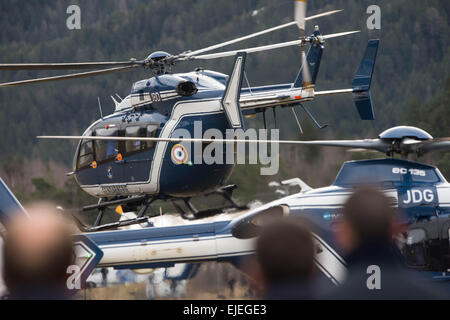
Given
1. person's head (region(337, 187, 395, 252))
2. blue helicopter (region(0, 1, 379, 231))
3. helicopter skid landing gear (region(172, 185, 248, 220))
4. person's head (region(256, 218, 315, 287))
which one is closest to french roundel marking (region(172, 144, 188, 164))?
blue helicopter (region(0, 1, 379, 231))

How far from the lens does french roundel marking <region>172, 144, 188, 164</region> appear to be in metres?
12.4

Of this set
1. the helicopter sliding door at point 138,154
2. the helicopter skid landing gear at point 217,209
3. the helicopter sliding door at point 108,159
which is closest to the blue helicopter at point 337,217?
the helicopter skid landing gear at point 217,209

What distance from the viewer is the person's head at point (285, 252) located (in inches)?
331

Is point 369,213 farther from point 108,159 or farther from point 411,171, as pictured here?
point 108,159

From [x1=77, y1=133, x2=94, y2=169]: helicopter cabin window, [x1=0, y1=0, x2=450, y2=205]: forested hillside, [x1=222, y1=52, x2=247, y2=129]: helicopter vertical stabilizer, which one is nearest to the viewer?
[x1=222, y1=52, x2=247, y2=129]: helicopter vertical stabilizer

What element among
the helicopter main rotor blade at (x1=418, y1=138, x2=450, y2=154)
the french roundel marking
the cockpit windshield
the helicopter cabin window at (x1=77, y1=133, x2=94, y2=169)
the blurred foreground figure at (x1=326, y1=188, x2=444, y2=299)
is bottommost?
the blurred foreground figure at (x1=326, y1=188, x2=444, y2=299)

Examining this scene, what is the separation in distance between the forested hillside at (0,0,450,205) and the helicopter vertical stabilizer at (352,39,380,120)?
4.92 m

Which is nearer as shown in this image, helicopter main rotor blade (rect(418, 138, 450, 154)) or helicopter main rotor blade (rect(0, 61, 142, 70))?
helicopter main rotor blade (rect(418, 138, 450, 154))

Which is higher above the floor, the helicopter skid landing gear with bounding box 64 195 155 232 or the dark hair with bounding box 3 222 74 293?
the helicopter skid landing gear with bounding box 64 195 155 232

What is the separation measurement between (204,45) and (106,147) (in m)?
27.3

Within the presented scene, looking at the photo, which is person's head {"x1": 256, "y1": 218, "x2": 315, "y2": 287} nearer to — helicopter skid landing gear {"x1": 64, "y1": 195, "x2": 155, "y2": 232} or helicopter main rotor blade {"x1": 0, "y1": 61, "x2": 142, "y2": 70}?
helicopter main rotor blade {"x1": 0, "y1": 61, "x2": 142, "y2": 70}

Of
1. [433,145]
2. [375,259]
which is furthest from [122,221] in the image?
[433,145]

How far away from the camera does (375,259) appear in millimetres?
8367

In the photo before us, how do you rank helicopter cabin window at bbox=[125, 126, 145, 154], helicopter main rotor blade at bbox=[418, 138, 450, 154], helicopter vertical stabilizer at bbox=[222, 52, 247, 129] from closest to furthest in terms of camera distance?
helicopter main rotor blade at bbox=[418, 138, 450, 154]
helicopter vertical stabilizer at bbox=[222, 52, 247, 129]
helicopter cabin window at bbox=[125, 126, 145, 154]
